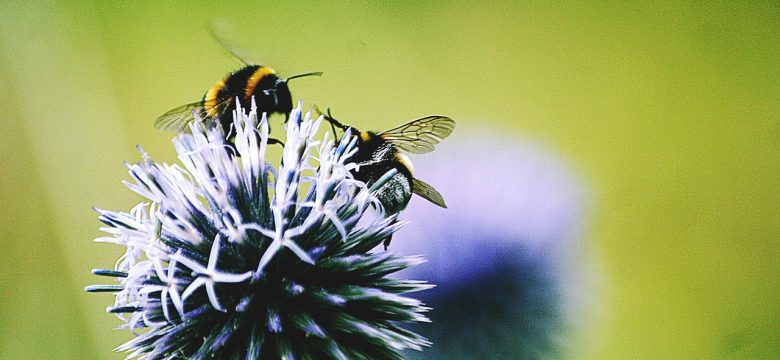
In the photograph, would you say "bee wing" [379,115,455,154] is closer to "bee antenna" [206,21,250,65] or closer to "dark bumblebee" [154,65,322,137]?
"dark bumblebee" [154,65,322,137]

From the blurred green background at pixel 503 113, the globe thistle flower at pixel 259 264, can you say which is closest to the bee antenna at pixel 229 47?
the blurred green background at pixel 503 113

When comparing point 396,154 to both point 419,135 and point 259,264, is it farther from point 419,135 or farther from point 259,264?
point 259,264

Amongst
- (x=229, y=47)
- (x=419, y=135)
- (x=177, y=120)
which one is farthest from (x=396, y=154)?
(x=229, y=47)

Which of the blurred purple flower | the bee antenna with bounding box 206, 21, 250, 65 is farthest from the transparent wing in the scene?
the blurred purple flower

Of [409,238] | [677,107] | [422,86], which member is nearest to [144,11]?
[422,86]

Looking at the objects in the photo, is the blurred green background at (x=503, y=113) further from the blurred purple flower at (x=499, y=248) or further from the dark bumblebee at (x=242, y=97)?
the dark bumblebee at (x=242, y=97)

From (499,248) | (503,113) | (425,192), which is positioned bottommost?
(499,248)

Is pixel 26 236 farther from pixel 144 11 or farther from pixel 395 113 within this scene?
pixel 395 113
